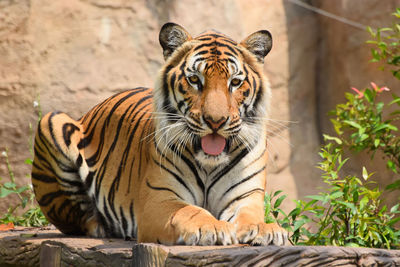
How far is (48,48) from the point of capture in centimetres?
632

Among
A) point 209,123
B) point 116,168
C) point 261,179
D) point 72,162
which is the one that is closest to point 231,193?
point 261,179

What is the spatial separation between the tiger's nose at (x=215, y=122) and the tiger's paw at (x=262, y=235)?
1.60 ft

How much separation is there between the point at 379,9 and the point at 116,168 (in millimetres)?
3656

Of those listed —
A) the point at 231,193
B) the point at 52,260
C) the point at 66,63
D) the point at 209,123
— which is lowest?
the point at 52,260

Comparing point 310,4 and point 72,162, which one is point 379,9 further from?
point 72,162

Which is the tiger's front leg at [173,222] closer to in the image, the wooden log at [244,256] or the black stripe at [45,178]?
the wooden log at [244,256]

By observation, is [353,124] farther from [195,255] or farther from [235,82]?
[195,255]

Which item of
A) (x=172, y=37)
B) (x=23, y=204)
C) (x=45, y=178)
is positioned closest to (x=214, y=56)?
(x=172, y=37)

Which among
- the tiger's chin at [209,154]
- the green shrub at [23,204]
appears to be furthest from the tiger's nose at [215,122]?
the green shrub at [23,204]

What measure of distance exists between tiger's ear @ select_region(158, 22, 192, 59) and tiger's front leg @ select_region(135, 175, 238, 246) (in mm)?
731

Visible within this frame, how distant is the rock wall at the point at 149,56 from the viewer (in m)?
6.21

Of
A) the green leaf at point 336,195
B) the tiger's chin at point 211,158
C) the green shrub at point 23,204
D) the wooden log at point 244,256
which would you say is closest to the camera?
the wooden log at point 244,256

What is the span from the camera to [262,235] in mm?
2850

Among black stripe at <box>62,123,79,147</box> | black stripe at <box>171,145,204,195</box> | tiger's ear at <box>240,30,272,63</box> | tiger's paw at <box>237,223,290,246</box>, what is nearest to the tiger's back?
black stripe at <box>62,123,79,147</box>
